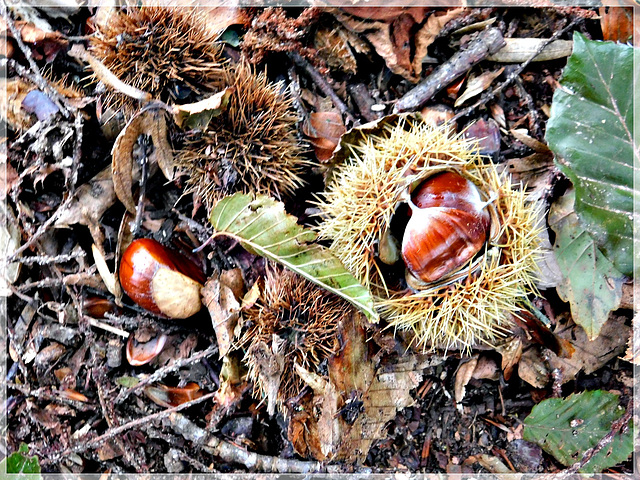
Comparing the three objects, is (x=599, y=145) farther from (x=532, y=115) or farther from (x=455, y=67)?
(x=455, y=67)

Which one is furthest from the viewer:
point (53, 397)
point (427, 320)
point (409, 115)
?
point (53, 397)

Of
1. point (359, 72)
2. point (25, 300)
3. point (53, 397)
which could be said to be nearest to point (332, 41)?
point (359, 72)

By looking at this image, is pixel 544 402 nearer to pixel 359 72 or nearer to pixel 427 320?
pixel 427 320

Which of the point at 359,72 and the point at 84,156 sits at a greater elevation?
the point at 359,72

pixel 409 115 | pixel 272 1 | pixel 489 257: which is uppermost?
pixel 272 1

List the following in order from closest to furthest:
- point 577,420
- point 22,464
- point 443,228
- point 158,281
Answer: point 443,228
point 22,464
point 158,281
point 577,420

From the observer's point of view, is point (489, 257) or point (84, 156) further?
point (84, 156)

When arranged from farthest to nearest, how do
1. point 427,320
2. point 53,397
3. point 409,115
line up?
point 53,397
point 409,115
point 427,320

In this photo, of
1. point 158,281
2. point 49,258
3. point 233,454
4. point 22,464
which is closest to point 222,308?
point 158,281
